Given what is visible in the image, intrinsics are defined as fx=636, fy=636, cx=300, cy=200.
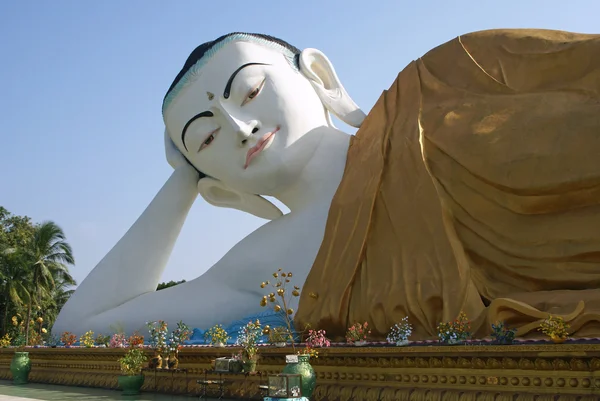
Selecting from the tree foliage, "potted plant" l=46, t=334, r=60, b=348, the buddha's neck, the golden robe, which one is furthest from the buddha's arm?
the tree foliage

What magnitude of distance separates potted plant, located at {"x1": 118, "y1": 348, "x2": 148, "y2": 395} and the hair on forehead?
3.42 meters

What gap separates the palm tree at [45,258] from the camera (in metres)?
16.4

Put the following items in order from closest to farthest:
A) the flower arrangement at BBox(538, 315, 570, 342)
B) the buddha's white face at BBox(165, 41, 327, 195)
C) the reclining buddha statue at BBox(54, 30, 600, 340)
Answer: the flower arrangement at BBox(538, 315, 570, 342)
the reclining buddha statue at BBox(54, 30, 600, 340)
the buddha's white face at BBox(165, 41, 327, 195)

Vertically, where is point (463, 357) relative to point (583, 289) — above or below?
below

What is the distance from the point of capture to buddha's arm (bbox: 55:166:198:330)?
7977 millimetres

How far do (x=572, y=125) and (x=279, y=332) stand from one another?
2936mm

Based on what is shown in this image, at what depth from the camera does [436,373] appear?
408cm

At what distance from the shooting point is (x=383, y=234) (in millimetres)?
6023

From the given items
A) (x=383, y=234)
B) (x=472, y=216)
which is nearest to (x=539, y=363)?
(x=472, y=216)

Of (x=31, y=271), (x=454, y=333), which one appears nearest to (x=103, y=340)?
(x=454, y=333)

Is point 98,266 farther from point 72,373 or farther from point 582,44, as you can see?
point 582,44

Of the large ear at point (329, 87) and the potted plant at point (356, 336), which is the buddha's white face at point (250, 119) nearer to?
the large ear at point (329, 87)

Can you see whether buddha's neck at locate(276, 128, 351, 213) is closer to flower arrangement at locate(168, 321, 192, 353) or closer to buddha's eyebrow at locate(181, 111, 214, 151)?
buddha's eyebrow at locate(181, 111, 214, 151)

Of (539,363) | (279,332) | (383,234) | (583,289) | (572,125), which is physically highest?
(572,125)
